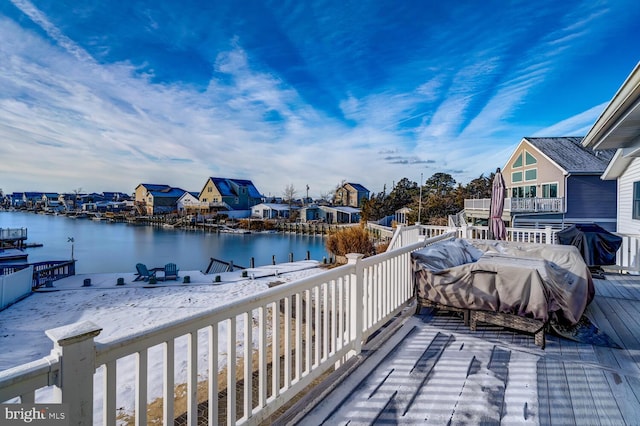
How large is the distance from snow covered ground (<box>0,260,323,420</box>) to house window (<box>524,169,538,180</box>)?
1434 centimetres

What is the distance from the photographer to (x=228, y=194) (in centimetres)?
4581

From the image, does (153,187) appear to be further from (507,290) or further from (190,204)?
(507,290)

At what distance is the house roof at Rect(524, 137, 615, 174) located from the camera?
609 inches

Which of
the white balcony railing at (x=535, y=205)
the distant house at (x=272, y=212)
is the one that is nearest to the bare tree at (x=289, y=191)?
the distant house at (x=272, y=212)

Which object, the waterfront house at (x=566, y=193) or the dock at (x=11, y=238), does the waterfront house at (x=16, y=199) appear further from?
the waterfront house at (x=566, y=193)

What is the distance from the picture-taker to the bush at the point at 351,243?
13562 mm

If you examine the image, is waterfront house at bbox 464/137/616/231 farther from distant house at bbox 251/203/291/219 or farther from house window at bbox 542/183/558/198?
distant house at bbox 251/203/291/219

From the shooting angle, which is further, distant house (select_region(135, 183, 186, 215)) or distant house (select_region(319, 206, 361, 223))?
distant house (select_region(135, 183, 186, 215))

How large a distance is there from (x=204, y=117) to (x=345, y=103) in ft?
23.8

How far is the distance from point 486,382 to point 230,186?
47659mm

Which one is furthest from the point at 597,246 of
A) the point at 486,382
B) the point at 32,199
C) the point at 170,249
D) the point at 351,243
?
the point at 32,199

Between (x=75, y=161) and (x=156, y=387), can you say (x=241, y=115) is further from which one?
(x=156, y=387)

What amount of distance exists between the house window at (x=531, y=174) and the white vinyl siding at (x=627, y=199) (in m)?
8.71

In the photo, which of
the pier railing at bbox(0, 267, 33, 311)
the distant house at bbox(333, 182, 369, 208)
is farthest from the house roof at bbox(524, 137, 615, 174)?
the distant house at bbox(333, 182, 369, 208)
